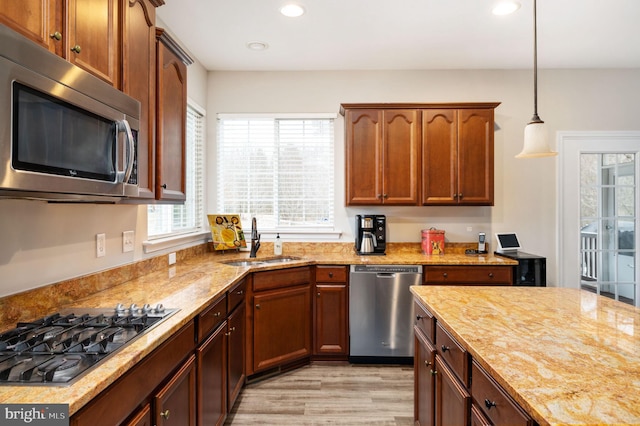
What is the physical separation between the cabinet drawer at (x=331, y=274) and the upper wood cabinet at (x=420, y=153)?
0.72 metres

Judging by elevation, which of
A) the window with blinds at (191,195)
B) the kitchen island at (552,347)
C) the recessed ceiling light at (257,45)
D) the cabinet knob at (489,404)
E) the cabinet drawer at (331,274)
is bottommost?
the cabinet knob at (489,404)

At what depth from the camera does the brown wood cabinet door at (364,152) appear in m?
3.48

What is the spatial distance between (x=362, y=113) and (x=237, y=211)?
1.62 metres

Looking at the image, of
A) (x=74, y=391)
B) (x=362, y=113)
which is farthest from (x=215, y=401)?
(x=362, y=113)

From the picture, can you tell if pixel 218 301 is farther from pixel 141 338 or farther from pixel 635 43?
pixel 635 43

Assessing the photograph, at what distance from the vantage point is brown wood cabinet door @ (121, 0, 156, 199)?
1.69m

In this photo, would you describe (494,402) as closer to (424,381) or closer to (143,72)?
(424,381)

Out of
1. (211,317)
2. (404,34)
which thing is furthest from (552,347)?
(404,34)

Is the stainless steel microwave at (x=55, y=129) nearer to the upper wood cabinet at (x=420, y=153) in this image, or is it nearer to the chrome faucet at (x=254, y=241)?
the chrome faucet at (x=254, y=241)

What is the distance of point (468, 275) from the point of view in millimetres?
3207

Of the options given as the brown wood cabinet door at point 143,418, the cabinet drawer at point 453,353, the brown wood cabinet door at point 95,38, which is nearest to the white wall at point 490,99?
the cabinet drawer at point 453,353

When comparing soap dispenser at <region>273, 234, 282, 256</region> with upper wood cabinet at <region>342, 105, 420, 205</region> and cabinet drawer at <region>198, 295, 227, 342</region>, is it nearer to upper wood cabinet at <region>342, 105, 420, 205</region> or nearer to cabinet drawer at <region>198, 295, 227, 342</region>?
upper wood cabinet at <region>342, 105, 420, 205</region>

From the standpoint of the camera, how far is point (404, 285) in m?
3.20

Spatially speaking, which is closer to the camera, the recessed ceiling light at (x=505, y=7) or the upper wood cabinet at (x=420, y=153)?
the recessed ceiling light at (x=505, y=7)
